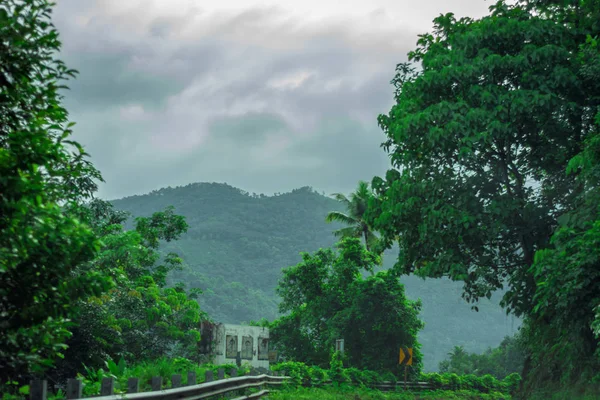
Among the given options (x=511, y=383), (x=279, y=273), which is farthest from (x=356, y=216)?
(x=279, y=273)

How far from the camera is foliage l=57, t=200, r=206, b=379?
682 inches

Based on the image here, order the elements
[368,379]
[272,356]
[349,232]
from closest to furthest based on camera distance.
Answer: [368,379] → [272,356] → [349,232]

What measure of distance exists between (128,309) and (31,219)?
18904 mm

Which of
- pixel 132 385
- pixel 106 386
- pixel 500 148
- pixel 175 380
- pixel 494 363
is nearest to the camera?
pixel 106 386

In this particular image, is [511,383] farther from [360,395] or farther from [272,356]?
[360,395]

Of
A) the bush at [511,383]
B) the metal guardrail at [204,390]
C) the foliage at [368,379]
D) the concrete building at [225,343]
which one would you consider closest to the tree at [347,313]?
the foliage at [368,379]

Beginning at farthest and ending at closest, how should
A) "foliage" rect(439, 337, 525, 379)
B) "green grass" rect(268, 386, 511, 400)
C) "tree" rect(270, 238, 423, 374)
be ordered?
"foliage" rect(439, 337, 525, 379), "tree" rect(270, 238, 423, 374), "green grass" rect(268, 386, 511, 400)

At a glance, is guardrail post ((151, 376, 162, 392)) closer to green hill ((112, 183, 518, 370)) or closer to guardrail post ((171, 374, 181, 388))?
guardrail post ((171, 374, 181, 388))

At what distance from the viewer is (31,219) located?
6.42 meters

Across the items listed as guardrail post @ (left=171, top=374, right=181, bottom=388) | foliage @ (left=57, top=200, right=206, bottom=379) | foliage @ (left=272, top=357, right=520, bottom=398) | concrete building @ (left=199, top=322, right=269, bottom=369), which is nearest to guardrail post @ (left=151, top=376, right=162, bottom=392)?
guardrail post @ (left=171, top=374, right=181, bottom=388)

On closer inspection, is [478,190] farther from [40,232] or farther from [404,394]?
[40,232]

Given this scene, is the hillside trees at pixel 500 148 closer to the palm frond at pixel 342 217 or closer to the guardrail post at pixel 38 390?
the guardrail post at pixel 38 390

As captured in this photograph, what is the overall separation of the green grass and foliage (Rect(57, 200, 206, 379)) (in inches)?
207

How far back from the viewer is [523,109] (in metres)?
19.7
